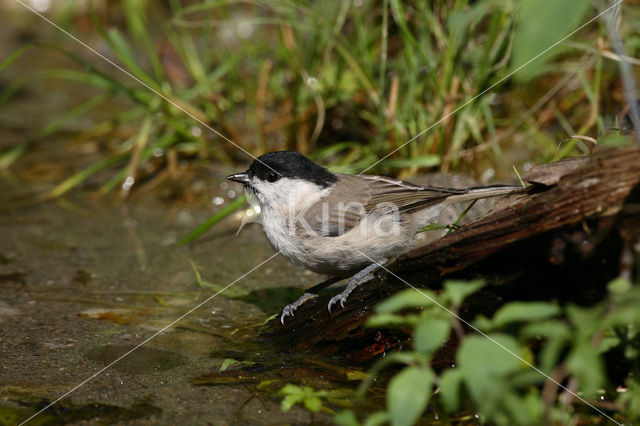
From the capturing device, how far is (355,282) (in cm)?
367

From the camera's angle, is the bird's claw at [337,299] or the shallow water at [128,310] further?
the bird's claw at [337,299]

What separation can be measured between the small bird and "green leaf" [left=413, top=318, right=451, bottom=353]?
1.61 m

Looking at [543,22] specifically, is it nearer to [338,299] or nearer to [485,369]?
[485,369]

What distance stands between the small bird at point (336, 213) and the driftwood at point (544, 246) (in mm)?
516

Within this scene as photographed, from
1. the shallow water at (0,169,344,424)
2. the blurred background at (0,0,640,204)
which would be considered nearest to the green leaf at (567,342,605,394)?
the shallow water at (0,169,344,424)

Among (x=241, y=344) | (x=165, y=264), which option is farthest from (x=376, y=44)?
(x=241, y=344)

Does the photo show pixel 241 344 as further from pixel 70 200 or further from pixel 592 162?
pixel 70 200

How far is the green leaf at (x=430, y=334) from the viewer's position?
1793 millimetres

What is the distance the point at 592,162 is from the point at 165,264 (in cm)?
314

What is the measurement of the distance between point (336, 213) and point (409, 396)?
2128mm

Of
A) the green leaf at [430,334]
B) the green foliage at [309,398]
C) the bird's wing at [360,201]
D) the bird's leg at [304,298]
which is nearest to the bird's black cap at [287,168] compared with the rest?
the bird's wing at [360,201]

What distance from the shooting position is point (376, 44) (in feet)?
19.6

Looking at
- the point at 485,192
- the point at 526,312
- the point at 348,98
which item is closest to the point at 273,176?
the point at 485,192

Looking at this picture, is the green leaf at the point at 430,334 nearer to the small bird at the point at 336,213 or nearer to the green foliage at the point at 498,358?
the green foliage at the point at 498,358
